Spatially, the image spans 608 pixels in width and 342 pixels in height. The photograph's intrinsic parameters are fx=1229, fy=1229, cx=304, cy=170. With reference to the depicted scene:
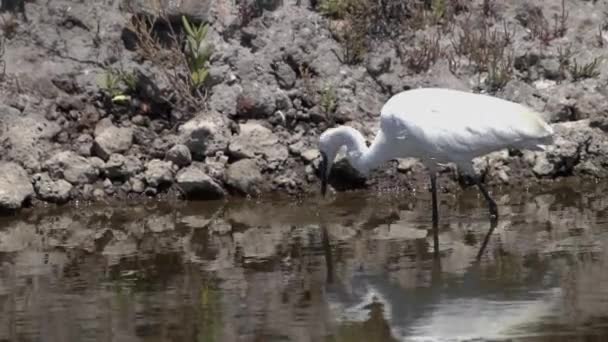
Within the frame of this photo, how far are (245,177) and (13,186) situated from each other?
7.96ft

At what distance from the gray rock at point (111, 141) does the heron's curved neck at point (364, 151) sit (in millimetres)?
2951

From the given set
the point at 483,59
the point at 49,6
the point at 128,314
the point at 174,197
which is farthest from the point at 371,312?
the point at 49,6

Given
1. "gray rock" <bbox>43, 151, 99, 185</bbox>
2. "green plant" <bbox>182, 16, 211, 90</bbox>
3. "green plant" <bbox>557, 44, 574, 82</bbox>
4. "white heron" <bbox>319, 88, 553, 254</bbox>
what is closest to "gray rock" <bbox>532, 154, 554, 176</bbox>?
"green plant" <bbox>557, 44, 574, 82</bbox>

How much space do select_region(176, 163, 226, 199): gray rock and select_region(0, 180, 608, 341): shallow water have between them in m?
0.14

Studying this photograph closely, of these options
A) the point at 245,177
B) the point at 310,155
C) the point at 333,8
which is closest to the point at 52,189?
the point at 245,177

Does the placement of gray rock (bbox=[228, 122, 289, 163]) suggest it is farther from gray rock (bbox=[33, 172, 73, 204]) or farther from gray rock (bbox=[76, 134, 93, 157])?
gray rock (bbox=[33, 172, 73, 204])

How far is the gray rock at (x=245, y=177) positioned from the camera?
13.2m

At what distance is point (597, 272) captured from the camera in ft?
30.1

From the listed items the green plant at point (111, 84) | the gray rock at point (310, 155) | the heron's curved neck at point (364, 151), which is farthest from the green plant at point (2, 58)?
the heron's curved neck at point (364, 151)

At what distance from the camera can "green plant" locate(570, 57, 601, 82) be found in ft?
48.4

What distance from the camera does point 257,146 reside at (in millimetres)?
13594

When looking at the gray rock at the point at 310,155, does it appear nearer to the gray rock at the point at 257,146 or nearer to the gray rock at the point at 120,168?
the gray rock at the point at 257,146

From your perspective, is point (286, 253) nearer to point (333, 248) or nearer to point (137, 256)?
point (333, 248)

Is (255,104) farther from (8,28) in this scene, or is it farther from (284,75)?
(8,28)
